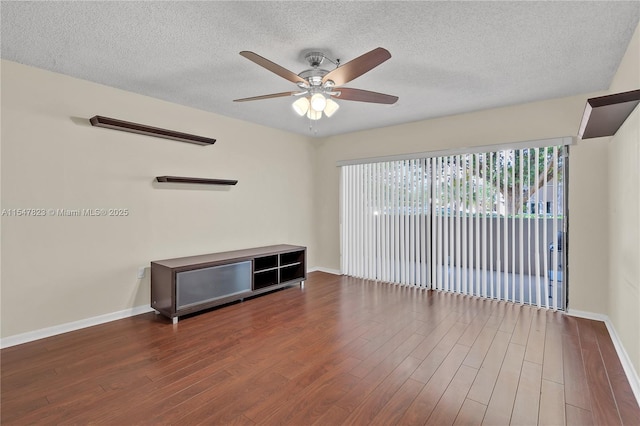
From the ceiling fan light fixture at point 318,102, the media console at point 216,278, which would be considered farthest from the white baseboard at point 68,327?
the ceiling fan light fixture at point 318,102

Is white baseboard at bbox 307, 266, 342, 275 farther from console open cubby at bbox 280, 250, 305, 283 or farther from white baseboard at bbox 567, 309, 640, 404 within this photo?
white baseboard at bbox 567, 309, 640, 404

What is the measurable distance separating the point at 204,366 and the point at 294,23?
103 inches

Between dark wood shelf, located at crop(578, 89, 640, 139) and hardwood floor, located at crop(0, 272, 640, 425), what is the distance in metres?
1.87

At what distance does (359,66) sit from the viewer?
2084mm

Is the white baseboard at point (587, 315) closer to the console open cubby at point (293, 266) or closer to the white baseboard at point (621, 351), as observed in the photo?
the white baseboard at point (621, 351)

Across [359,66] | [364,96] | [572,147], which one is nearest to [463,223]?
[572,147]

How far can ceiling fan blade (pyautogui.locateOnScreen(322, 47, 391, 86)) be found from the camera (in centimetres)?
191

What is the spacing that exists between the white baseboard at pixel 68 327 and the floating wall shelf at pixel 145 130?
6.55 ft

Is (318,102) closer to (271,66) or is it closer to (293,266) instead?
(271,66)

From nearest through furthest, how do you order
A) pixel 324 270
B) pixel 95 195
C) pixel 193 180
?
pixel 95 195 → pixel 193 180 → pixel 324 270

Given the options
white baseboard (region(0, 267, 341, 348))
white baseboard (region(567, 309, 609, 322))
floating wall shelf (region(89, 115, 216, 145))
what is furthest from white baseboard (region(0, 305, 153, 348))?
white baseboard (region(567, 309, 609, 322))

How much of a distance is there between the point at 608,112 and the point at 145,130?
4117 mm

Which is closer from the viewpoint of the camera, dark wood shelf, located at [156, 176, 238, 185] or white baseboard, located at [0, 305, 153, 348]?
white baseboard, located at [0, 305, 153, 348]

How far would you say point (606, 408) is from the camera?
1.91 meters
